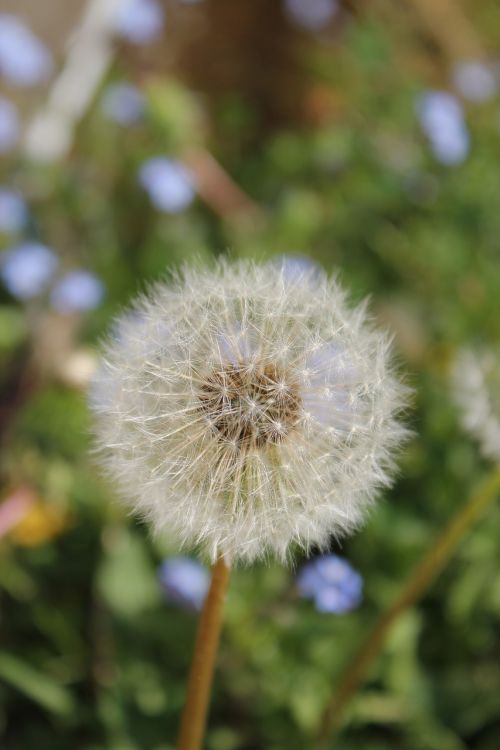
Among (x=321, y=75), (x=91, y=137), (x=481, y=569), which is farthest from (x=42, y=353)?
(x=321, y=75)

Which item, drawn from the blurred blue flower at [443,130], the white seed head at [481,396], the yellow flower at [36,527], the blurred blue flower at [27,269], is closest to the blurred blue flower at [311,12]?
the blurred blue flower at [443,130]

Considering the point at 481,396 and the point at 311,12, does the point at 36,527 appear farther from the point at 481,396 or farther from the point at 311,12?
the point at 311,12

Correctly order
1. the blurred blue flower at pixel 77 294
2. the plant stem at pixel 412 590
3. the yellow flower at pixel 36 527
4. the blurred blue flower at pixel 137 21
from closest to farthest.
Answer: the plant stem at pixel 412 590 < the yellow flower at pixel 36 527 < the blurred blue flower at pixel 77 294 < the blurred blue flower at pixel 137 21

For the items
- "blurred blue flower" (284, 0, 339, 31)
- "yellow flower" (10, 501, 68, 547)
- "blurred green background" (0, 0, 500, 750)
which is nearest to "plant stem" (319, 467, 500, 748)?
"blurred green background" (0, 0, 500, 750)

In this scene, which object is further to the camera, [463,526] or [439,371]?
[439,371]

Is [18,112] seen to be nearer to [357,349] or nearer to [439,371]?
[439,371]

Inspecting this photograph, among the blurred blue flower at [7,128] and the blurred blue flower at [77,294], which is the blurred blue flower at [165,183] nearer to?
the blurred blue flower at [77,294]

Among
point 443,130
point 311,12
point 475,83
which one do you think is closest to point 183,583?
point 443,130
